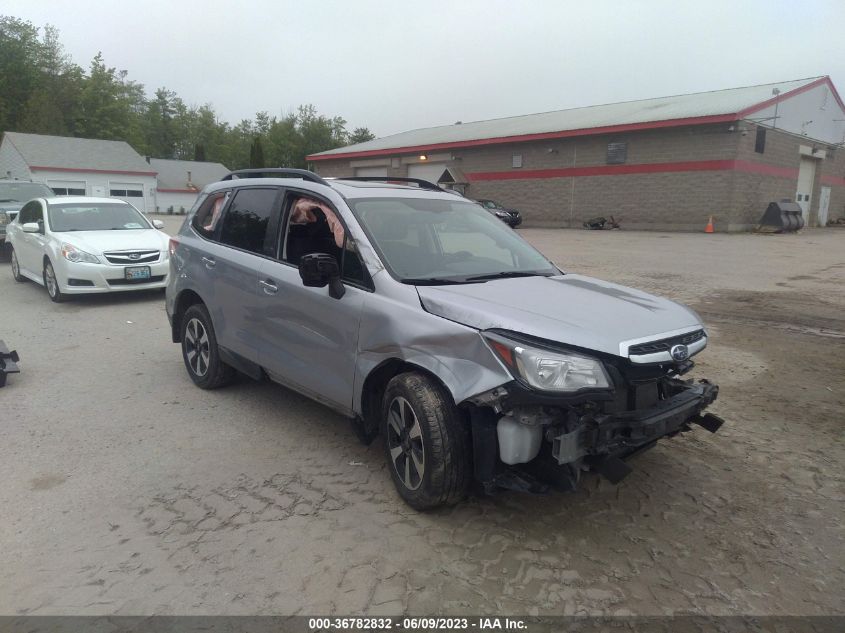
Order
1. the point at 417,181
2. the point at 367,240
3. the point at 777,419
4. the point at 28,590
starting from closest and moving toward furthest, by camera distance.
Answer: the point at 28,590, the point at 367,240, the point at 777,419, the point at 417,181

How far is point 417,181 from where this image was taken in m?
5.26

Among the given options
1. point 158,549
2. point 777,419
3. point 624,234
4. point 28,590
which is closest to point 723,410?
point 777,419

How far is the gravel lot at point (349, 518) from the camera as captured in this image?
2.78 m

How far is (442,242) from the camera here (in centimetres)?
440

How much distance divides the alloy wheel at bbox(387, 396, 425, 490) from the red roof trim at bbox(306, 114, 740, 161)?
25.4 m

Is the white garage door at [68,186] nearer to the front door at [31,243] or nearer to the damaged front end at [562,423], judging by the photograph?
the front door at [31,243]

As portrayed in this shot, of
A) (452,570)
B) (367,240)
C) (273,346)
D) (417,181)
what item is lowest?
(452,570)

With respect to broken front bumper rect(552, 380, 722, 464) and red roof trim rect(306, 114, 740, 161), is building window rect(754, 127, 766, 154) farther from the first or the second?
broken front bumper rect(552, 380, 722, 464)

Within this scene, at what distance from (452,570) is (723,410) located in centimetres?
311

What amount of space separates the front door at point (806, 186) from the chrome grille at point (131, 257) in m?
30.6

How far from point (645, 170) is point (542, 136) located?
560 cm

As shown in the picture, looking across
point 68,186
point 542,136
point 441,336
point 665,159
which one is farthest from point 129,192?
point 441,336

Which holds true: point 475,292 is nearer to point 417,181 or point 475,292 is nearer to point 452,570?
point 452,570

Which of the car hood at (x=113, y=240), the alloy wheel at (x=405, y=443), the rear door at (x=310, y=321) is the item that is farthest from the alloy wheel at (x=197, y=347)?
the car hood at (x=113, y=240)
